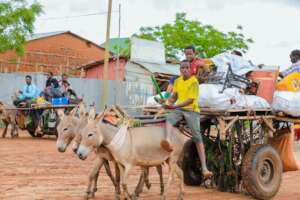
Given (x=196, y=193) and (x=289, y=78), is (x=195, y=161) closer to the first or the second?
(x=196, y=193)

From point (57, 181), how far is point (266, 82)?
420 cm

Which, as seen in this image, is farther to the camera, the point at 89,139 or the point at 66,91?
the point at 66,91

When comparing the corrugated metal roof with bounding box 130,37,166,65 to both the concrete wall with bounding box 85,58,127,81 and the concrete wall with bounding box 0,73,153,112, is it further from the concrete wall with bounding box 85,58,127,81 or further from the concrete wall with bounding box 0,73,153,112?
the concrete wall with bounding box 85,58,127,81

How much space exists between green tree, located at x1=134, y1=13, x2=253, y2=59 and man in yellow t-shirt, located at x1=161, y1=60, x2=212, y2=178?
30.3m

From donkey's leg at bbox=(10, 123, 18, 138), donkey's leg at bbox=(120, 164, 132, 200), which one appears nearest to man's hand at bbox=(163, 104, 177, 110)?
donkey's leg at bbox=(120, 164, 132, 200)

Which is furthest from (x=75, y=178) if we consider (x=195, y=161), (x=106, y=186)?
(x=195, y=161)

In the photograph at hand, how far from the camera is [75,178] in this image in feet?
36.3

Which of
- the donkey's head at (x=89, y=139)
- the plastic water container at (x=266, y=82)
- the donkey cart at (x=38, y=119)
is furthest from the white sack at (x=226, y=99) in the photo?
the donkey cart at (x=38, y=119)

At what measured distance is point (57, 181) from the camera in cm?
1049

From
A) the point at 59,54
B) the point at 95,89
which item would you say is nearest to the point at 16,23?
the point at 95,89

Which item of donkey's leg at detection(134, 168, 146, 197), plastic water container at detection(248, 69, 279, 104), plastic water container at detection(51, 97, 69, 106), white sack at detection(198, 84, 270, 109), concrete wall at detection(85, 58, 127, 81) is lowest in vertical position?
donkey's leg at detection(134, 168, 146, 197)

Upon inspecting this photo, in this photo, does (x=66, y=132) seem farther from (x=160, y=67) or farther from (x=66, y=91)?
(x=160, y=67)

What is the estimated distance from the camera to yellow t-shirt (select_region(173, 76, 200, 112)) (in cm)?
888

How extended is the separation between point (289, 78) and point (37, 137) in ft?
41.9
